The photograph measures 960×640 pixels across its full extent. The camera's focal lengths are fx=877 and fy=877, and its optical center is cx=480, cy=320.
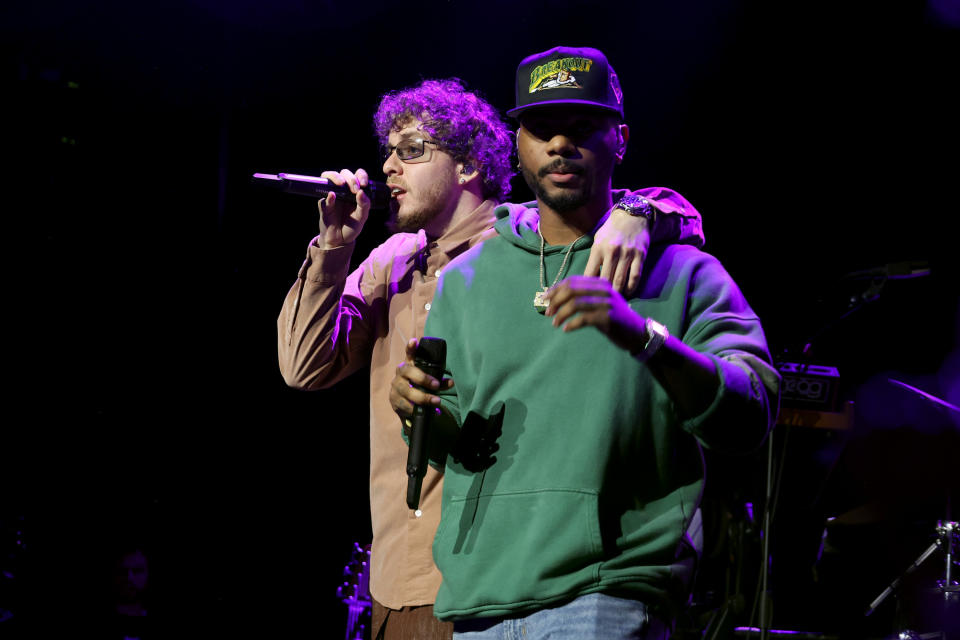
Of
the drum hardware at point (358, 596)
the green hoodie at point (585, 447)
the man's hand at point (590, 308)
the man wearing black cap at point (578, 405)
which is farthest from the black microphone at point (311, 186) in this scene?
the drum hardware at point (358, 596)

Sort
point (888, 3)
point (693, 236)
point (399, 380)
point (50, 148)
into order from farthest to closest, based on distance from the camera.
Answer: point (50, 148) → point (888, 3) → point (693, 236) → point (399, 380)

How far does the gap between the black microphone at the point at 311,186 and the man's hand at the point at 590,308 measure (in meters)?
1.34

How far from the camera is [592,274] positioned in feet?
5.64

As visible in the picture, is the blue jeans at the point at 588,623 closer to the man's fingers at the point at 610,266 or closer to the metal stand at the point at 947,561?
the man's fingers at the point at 610,266

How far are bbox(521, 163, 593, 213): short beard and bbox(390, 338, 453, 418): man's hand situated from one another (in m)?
0.46

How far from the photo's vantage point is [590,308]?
1309mm

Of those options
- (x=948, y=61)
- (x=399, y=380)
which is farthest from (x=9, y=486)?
(x=948, y=61)

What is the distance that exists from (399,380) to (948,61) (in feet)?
12.8

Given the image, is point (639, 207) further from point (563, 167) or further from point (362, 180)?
point (362, 180)

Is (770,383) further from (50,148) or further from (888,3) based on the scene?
(50,148)

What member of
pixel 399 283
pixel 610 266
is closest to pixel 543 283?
pixel 610 266

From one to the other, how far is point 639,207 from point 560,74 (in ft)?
1.07

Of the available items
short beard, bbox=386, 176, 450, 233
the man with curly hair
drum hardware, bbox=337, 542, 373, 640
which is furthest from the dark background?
short beard, bbox=386, 176, 450, 233

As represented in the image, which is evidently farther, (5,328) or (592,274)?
(5,328)
